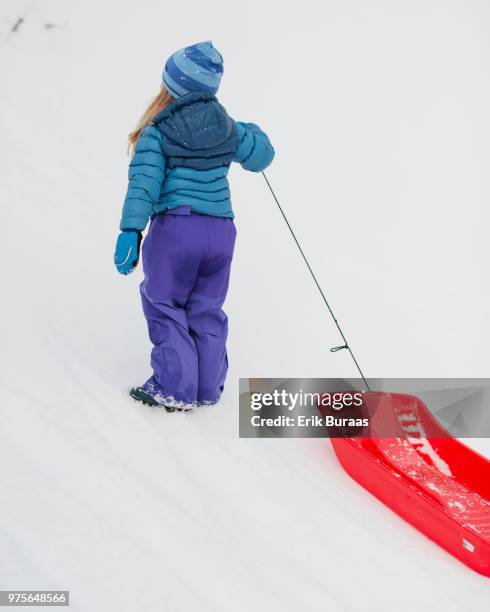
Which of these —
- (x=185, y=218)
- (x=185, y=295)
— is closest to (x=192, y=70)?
(x=185, y=218)

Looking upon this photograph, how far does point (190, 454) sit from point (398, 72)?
6614 millimetres

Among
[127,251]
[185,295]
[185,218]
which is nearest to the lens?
[127,251]

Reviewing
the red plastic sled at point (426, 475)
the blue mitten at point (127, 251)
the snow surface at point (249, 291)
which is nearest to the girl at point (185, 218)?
the blue mitten at point (127, 251)

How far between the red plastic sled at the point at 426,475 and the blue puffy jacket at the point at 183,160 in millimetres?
1268

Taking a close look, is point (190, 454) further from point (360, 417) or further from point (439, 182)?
point (439, 182)

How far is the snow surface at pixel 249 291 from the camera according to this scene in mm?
2420

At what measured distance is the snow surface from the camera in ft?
7.94

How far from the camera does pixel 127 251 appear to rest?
305 centimetres

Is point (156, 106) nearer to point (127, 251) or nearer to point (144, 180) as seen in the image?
point (144, 180)

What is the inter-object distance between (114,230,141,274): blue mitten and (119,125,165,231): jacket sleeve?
34 millimetres

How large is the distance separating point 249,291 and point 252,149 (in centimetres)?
175

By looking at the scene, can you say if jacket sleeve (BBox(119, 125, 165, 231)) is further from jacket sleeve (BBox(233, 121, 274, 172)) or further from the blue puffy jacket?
jacket sleeve (BBox(233, 121, 274, 172))

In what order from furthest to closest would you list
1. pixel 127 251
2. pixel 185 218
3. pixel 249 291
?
pixel 249 291 < pixel 185 218 < pixel 127 251

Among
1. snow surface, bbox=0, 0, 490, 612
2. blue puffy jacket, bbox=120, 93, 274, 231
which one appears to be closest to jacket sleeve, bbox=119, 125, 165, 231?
blue puffy jacket, bbox=120, 93, 274, 231
